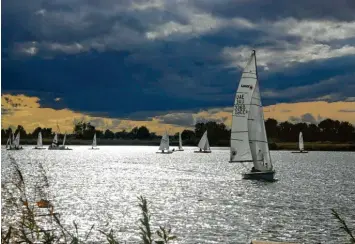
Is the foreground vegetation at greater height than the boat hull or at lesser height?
greater

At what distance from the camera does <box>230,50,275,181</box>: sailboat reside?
65.4 meters

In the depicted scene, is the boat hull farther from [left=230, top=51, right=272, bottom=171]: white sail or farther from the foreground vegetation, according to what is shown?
the foreground vegetation

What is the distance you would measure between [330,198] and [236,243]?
113ft

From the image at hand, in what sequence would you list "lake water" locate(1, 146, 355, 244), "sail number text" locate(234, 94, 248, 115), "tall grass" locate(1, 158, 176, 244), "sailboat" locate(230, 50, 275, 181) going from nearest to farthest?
"tall grass" locate(1, 158, 176, 244), "lake water" locate(1, 146, 355, 244), "sail number text" locate(234, 94, 248, 115), "sailboat" locate(230, 50, 275, 181)

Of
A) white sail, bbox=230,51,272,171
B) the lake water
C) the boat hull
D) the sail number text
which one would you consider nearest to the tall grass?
the lake water

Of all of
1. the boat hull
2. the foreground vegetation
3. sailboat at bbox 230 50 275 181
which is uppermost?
sailboat at bbox 230 50 275 181

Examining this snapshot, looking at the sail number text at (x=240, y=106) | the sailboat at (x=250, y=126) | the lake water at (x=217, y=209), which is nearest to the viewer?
the lake water at (x=217, y=209)

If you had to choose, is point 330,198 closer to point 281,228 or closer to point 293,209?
point 293,209

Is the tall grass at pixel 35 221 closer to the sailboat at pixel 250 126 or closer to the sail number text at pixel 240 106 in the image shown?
the sail number text at pixel 240 106

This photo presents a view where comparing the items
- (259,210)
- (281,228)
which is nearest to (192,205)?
(259,210)

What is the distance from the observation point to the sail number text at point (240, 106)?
6512cm

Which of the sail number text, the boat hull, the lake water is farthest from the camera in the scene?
the boat hull

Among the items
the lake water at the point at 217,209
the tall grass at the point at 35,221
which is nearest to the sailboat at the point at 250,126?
the lake water at the point at 217,209

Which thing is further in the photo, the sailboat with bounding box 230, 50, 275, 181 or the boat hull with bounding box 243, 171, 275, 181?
the boat hull with bounding box 243, 171, 275, 181
